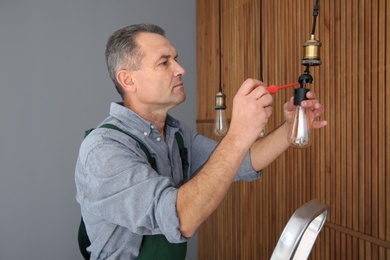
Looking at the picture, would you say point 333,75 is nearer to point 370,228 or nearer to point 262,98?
point 370,228

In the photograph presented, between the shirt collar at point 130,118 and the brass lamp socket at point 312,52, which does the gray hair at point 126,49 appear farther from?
the brass lamp socket at point 312,52

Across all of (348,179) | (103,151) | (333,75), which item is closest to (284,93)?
(333,75)

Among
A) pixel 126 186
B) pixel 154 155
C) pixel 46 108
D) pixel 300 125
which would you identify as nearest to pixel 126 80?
pixel 154 155

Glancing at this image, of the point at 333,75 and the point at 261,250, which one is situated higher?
the point at 333,75

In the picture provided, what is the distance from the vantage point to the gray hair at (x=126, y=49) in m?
1.72

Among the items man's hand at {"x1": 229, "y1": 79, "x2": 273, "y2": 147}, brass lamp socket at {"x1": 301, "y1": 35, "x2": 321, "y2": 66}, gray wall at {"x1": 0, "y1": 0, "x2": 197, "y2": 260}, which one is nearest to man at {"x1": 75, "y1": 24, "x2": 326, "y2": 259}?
man's hand at {"x1": 229, "y1": 79, "x2": 273, "y2": 147}

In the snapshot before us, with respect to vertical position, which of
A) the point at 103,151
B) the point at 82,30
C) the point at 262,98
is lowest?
the point at 103,151

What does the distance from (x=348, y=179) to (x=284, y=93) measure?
693 mm

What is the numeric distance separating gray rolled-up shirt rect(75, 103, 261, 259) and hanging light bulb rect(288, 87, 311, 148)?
0.38 meters

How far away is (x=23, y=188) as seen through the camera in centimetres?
314

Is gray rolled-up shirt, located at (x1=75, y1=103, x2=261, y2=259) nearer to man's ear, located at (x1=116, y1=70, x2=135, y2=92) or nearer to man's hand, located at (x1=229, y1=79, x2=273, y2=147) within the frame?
man's ear, located at (x1=116, y1=70, x2=135, y2=92)

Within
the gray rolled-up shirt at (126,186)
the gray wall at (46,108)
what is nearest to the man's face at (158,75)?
the gray rolled-up shirt at (126,186)

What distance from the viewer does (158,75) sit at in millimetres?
1678

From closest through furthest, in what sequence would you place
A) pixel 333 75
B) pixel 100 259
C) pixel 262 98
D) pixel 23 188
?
pixel 262 98, pixel 100 259, pixel 333 75, pixel 23 188
